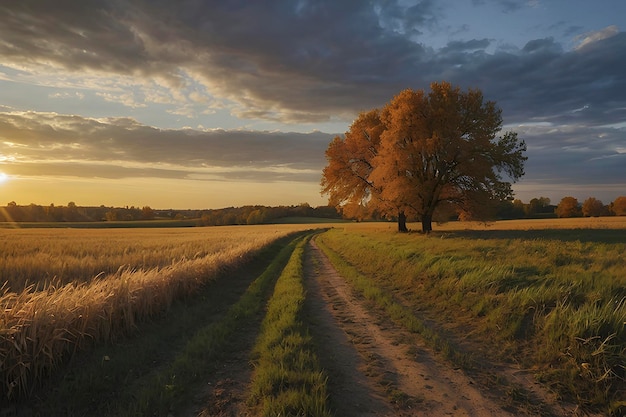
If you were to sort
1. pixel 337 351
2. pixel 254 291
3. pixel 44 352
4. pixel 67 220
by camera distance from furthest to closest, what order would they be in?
1. pixel 67 220
2. pixel 254 291
3. pixel 337 351
4. pixel 44 352

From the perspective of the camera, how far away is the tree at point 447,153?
28781mm

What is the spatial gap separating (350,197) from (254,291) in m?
26.0

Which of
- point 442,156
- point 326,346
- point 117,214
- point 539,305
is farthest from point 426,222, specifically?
point 117,214

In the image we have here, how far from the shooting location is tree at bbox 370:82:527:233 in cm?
2878

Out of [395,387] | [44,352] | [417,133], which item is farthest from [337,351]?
[417,133]

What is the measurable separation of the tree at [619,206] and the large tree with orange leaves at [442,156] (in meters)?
96.9

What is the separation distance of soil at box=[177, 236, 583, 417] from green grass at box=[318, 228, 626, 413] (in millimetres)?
612

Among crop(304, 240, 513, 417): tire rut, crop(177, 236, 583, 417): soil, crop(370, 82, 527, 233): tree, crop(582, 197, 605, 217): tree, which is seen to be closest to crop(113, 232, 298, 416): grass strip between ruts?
crop(177, 236, 583, 417): soil

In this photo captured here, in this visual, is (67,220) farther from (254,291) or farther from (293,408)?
(293,408)

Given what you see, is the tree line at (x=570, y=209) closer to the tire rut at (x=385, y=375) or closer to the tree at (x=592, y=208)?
the tree at (x=592, y=208)

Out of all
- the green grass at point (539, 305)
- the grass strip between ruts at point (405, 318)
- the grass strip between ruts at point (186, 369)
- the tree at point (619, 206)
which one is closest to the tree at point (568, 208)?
the tree at point (619, 206)

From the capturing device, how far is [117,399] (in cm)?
542

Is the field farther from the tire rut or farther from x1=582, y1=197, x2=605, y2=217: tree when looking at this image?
x1=582, y1=197, x2=605, y2=217: tree

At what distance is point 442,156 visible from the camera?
95.8 ft
